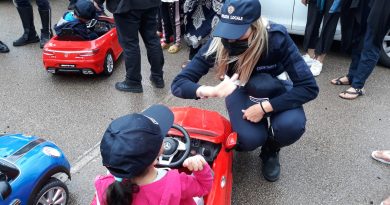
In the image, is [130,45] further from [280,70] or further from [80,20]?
[280,70]

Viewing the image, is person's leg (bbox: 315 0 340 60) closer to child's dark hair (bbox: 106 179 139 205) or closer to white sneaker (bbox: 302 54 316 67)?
white sneaker (bbox: 302 54 316 67)

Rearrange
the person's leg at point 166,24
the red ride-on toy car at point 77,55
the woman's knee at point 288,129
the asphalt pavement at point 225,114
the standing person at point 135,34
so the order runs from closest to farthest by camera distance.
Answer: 1. the woman's knee at point 288,129
2. the asphalt pavement at point 225,114
3. the standing person at point 135,34
4. the red ride-on toy car at point 77,55
5. the person's leg at point 166,24

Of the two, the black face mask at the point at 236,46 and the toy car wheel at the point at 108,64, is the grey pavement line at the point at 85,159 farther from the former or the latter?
the black face mask at the point at 236,46

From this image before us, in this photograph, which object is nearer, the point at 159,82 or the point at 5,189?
the point at 5,189

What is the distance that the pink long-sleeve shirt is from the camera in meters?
1.57

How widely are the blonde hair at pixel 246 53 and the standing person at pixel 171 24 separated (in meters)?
2.16

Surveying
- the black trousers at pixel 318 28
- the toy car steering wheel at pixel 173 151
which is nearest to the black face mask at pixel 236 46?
the toy car steering wheel at pixel 173 151

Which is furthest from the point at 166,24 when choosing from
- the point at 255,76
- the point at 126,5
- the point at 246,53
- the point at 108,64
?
the point at 246,53

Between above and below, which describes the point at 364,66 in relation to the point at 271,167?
above

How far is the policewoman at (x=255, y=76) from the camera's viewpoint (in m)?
2.23

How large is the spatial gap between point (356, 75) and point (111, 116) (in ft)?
8.00

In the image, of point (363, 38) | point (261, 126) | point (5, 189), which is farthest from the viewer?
point (363, 38)

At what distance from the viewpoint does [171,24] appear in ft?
16.1

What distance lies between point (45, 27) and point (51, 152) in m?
3.34
